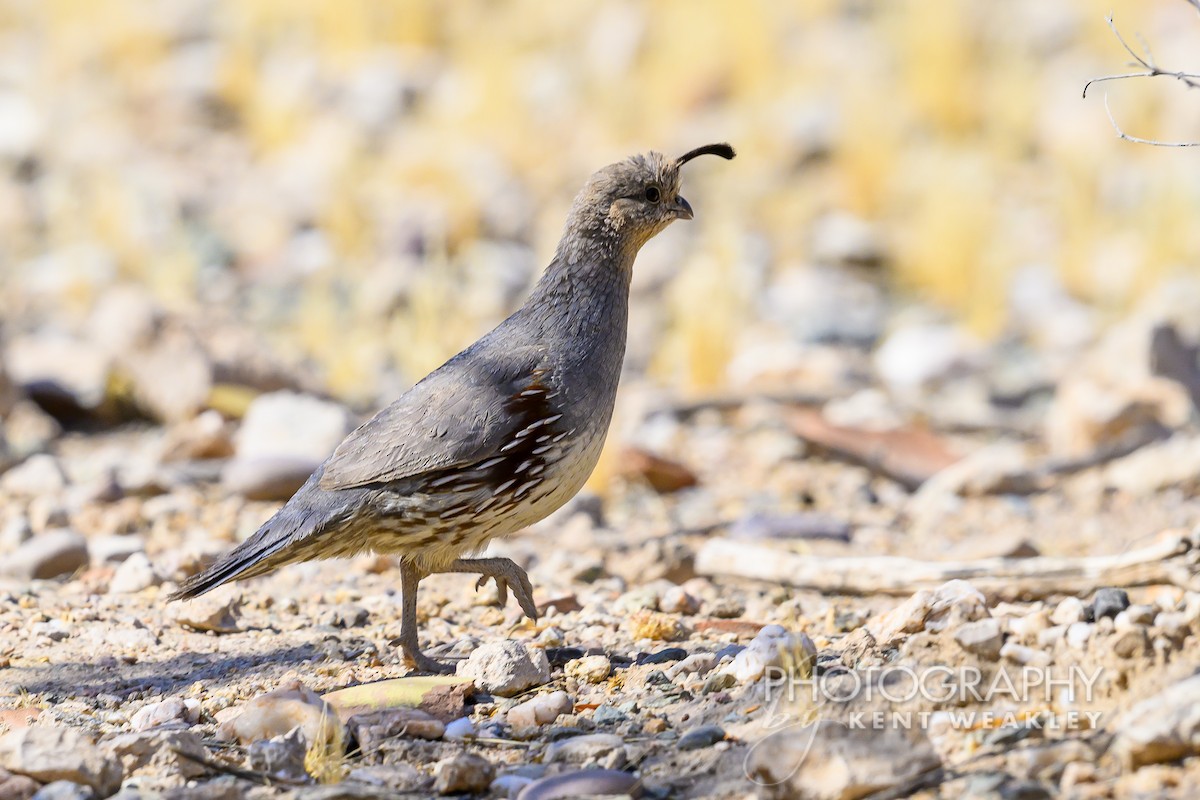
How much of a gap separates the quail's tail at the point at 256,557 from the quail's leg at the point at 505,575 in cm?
52

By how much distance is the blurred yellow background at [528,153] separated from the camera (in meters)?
10.1

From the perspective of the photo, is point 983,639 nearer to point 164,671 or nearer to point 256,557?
point 256,557

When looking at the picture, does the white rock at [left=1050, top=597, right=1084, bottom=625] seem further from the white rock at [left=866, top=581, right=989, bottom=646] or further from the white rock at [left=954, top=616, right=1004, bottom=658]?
the white rock at [left=954, top=616, right=1004, bottom=658]

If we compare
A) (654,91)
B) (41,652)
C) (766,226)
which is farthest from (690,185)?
(41,652)

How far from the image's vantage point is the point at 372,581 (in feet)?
18.4

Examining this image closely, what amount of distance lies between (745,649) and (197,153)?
11.0 m

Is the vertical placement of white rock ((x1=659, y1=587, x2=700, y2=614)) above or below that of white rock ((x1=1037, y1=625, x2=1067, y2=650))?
above

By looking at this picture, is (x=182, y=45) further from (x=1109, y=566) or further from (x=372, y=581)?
(x=1109, y=566)

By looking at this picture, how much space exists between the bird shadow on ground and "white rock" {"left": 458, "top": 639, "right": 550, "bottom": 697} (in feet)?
1.99

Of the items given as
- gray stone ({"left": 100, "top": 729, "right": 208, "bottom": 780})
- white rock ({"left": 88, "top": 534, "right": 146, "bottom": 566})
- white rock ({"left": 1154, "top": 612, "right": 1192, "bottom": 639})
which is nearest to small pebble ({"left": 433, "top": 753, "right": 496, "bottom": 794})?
gray stone ({"left": 100, "top": 729, "right": 208, "bottom": 780})

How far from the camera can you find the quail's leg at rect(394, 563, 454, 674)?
420cm

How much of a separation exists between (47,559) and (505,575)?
80.2 inches

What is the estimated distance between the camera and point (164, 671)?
14.0 feet

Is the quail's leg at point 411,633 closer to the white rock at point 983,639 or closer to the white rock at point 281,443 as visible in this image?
the white rock at point 983,639
